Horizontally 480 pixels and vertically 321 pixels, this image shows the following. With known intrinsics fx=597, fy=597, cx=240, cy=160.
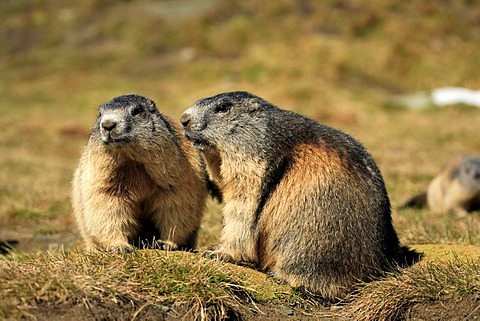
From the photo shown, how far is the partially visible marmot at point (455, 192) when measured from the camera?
38.2ft

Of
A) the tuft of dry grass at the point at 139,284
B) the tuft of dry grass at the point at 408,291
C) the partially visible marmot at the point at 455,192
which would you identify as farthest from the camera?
the partially visible marmot at the point at 455,192

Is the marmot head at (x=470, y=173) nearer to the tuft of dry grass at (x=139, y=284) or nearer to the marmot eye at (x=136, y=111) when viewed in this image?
the tuft of dry grass at (x=139, y=284)

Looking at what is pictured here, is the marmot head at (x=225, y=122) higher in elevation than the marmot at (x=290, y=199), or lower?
higher

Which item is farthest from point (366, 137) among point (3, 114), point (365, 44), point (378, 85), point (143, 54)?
point (143, 54)

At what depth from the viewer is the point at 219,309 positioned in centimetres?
470

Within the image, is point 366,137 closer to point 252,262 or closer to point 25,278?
point 252,262

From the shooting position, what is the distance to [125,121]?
209 inches

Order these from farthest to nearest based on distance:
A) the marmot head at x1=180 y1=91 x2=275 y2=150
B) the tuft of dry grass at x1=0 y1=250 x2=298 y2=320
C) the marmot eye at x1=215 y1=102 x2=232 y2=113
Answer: the marmot eye at x1=215 y1=102 x2=232 y2=113 → the marmot head at x1=180 y1=91 x2=275 y2=150 → the tuft of dry grass at x1=0 y1=250 x2=298 y2=320

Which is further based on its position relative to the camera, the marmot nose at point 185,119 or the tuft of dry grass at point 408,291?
the marmot nose at point 185,119

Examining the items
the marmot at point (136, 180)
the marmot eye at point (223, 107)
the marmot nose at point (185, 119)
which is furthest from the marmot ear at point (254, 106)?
the marmot at point (136, 180)

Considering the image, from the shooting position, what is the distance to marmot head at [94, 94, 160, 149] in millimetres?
5195

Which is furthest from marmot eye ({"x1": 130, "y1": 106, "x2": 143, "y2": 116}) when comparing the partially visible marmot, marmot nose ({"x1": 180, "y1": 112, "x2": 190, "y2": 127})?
the partially visible marmot

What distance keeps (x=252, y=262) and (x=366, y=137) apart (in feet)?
49.4

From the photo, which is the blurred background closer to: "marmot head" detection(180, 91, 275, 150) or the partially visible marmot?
the partially visible marmot
